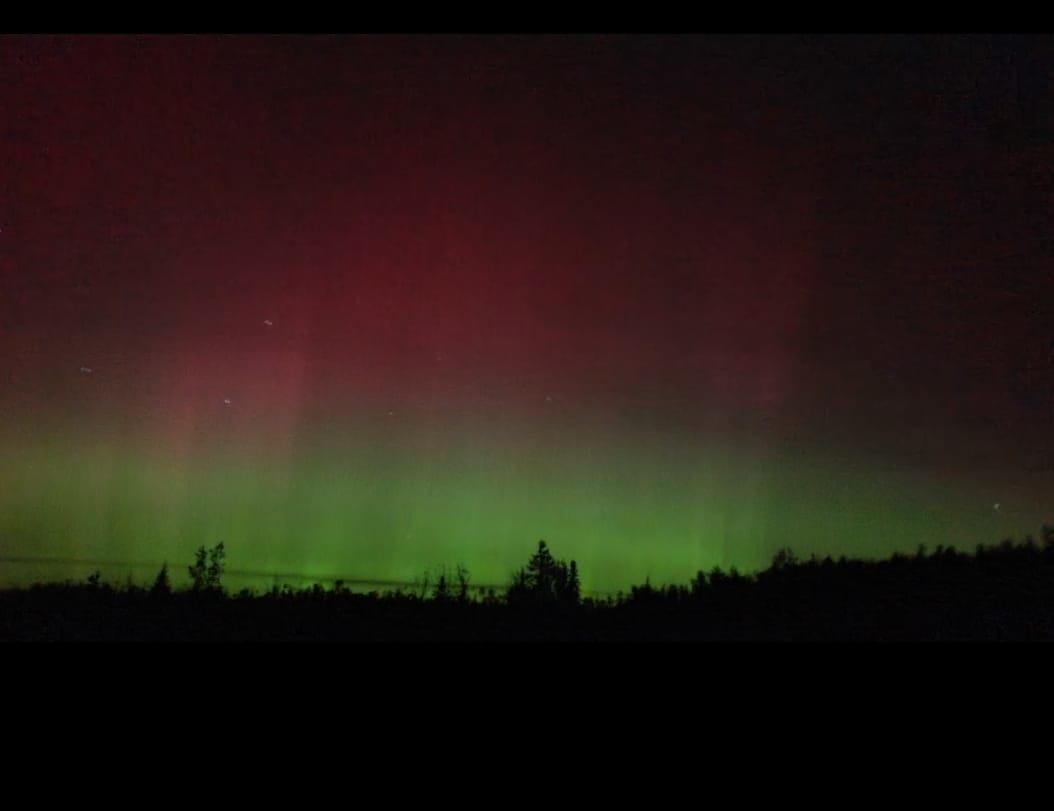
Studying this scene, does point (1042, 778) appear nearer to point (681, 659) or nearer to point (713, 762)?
point (713, 762)

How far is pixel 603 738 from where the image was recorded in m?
3.86

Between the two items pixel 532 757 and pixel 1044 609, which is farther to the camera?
pixel 1044 609

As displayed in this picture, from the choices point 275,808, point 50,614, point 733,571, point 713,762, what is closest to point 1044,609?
point 733,571

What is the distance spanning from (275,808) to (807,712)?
242 cm

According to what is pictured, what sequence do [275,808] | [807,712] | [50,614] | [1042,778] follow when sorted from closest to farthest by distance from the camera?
[275,808] < [1042,778] < [807,712] < [50,614]

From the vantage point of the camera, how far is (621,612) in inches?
246

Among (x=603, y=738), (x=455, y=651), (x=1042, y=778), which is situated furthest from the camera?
(x=455, y=651)

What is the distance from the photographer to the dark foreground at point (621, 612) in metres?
5.77

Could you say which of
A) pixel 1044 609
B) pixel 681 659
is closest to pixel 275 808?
pixel 681 659

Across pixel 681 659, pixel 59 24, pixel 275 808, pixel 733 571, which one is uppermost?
pixel 59 24

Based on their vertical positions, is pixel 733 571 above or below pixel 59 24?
below

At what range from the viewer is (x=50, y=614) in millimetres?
5777

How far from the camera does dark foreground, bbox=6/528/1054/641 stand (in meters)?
5.77

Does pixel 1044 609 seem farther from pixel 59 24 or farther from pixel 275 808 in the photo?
pixel 59 24
